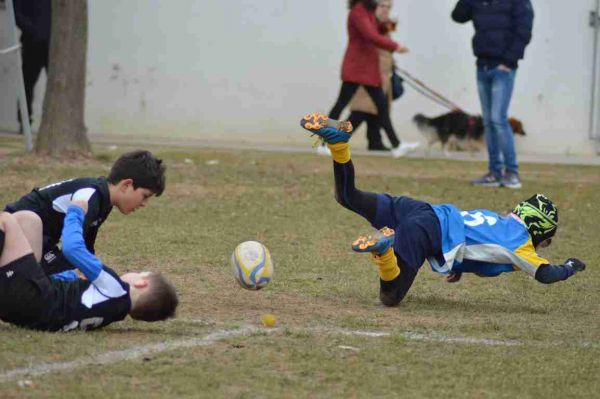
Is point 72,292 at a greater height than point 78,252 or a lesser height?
lesser

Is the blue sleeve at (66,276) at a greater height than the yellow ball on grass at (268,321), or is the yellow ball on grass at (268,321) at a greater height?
the blue sleeve at (66,276)

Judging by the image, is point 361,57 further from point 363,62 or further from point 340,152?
point 340,152

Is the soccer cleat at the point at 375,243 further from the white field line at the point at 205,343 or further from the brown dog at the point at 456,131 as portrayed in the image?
the brown dog at the point at 456,131

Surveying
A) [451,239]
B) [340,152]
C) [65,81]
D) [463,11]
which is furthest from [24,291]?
[463,11]

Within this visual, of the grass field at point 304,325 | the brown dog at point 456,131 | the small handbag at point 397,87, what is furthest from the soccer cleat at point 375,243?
the brown dog at point 456,131

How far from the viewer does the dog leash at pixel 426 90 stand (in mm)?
16438

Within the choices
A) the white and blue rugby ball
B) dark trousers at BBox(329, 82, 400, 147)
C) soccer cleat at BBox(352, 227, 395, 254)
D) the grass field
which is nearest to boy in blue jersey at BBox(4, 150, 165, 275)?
the grass field

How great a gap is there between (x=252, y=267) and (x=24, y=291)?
1.48m

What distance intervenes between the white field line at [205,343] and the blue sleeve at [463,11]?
6.95 metres

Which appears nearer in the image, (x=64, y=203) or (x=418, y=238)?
(x=64, y=203)

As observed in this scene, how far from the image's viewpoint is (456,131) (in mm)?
16031

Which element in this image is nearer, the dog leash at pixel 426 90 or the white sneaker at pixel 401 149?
the white sneaker at pixel 401 149

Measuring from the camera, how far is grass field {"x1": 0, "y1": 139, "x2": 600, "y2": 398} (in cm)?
515

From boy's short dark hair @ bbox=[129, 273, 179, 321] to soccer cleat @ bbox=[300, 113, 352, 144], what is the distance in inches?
67.8
